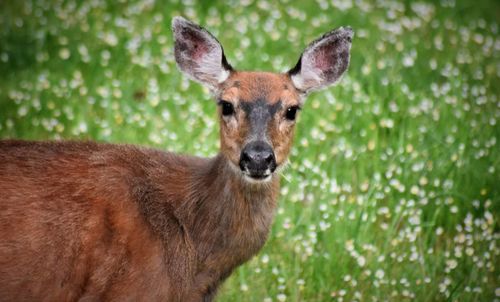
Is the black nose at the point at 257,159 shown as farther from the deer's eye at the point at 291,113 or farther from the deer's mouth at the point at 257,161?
the deer's eye at the point at 291,113

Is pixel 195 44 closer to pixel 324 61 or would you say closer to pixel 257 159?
pixel 324 61

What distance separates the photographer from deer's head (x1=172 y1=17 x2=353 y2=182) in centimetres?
549

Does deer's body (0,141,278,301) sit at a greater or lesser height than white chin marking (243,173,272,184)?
lesser

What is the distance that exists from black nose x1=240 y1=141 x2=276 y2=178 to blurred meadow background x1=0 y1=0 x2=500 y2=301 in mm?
1048

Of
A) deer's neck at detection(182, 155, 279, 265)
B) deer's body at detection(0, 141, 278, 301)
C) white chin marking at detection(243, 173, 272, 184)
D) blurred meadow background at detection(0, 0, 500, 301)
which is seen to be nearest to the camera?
deer's body at detection(0, 141, 278, 301)

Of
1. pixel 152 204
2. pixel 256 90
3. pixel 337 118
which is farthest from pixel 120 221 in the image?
pixel 337 118

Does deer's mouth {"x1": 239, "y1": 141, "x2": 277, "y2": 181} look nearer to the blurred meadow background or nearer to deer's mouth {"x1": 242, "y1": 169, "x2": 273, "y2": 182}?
deer's mouth {"x1": 242, "y1": 169, "x2": 273, "y2": 182}

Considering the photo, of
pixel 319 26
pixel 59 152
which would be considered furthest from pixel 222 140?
pixel 319 26

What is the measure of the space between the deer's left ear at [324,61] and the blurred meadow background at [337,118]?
0.75 meters

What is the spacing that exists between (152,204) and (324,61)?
176 centimetres

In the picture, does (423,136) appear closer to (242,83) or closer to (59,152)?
(242,83)

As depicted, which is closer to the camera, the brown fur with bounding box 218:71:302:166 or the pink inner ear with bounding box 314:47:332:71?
the brown fur with bounding box 218:71:302:166

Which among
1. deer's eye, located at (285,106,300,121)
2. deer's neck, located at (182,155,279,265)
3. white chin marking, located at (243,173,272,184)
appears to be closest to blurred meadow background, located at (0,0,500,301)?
deer's neck, located at (182,155,279,265)

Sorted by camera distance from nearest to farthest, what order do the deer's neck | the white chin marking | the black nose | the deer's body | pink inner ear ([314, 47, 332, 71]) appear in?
1. the deer's body
2. the black nose
3. the white chin marking
4. the deer's neck
5. pink inner ear ([314, 47, 332, 71])
